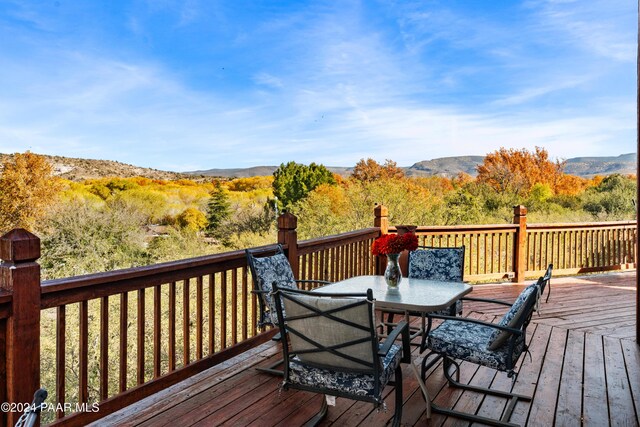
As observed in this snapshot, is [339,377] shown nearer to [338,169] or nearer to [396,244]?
[396,244]

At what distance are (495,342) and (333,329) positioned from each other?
1.04 m

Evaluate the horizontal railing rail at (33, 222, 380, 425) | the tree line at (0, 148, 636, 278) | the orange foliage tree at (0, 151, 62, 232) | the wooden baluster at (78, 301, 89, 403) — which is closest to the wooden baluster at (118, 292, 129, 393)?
the horizontal railing rail at (33, 222, 380, 425)

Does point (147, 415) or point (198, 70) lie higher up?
point (198, 70)

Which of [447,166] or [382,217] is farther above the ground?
[447,166]

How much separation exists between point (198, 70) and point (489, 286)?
2037 cm

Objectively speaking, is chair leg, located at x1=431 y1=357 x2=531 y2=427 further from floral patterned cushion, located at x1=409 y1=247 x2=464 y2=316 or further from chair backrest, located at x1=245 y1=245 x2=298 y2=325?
chair backrest, located at x1=245 y1=245 x2=298 y2=325

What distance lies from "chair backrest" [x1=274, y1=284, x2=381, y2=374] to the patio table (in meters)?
0.64

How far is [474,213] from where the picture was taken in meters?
14.9

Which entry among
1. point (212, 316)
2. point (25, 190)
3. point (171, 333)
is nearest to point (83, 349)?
point (171, 333)

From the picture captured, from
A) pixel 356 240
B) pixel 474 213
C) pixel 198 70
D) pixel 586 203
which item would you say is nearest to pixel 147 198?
pixel 198 70

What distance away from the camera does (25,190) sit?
16438mm

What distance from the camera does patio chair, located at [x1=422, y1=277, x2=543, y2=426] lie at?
2.40m

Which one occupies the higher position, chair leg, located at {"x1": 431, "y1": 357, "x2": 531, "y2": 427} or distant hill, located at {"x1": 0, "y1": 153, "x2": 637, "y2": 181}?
distant hill, located at {"x1": 0, "y1": 153, "x2": 637, "y2": 181}

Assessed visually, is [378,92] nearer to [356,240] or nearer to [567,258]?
[567,258]
